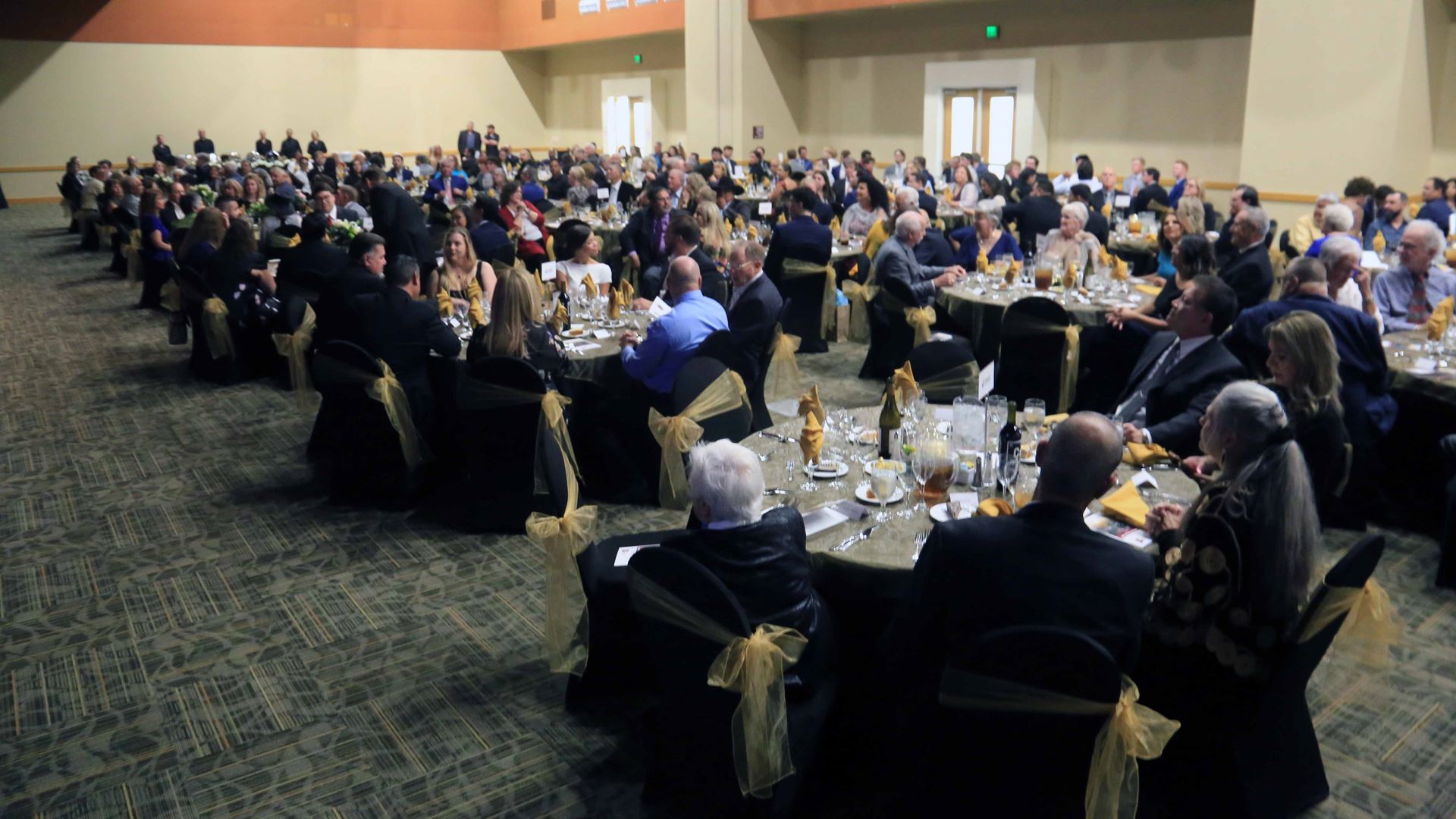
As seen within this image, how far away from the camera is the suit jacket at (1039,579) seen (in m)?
2.34

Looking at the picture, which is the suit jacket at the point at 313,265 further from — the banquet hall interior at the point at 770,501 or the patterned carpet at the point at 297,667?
the patterned carpet at the point at 297,667

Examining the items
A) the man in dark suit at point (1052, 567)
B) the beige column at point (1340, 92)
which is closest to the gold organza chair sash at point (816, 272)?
the man in dark suit at point (1052, 567)

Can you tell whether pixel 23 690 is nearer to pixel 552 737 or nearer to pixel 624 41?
pixel 552 737

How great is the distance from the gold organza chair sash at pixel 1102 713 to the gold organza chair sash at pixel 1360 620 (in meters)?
0.53

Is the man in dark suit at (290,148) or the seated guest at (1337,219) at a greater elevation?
the man in dark suit at (290,148)

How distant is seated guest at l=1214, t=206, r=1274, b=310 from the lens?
21.0 ft

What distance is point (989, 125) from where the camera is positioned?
17.2 metres

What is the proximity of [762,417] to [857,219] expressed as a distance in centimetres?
482

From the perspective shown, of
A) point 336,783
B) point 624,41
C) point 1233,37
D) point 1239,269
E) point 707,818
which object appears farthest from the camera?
point 624,41

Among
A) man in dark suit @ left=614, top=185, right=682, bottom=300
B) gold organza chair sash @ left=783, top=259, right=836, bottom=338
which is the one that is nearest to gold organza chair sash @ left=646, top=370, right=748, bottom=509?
gold organza chair sash @ left=783, top=259, right=836, bottom=338

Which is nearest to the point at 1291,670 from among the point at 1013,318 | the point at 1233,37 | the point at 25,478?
the point at 1013,318

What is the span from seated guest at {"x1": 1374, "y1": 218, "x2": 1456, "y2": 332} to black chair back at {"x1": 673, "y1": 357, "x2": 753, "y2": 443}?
159 inches

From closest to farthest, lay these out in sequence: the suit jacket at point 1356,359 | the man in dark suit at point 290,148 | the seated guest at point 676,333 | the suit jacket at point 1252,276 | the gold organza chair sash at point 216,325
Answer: the suit jacket at point 1356,359, the seated guest at point 676,333, the suit jacket at point 1252,276, the gold organza chair sash at point 216,325, the man in dark suit at point 290,148

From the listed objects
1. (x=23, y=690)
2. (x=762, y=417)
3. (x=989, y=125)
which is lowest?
(x=23, y=690)
